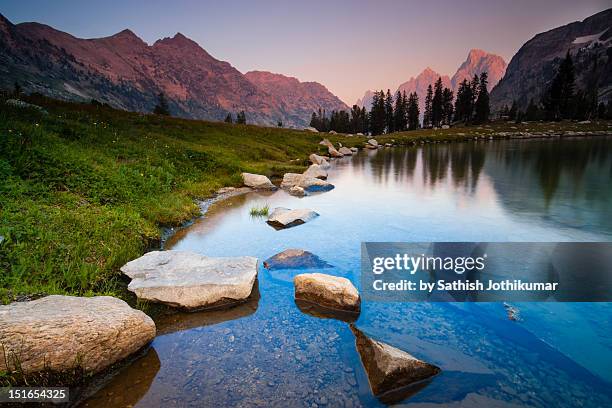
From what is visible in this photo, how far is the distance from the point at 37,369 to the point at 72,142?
51.1ft

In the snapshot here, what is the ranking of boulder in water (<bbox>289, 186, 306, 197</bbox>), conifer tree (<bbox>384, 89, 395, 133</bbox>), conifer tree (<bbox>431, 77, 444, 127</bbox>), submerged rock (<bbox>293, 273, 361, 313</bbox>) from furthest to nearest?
conifer tree (<bbox>384, 89, 395, 133</bbox>)
conifer tree (<bbox>431, 77, 444, 127</bbox>)
boulder in water (<bbox>289, 186, 306, 197</bbox>)
submerged rock (<bbox>293, 273, 361, 313</bbox>)

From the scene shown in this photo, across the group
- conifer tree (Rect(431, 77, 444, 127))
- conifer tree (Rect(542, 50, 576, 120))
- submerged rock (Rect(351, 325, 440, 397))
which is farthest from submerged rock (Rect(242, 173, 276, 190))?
conifer tree (Rect(431, 77, 444, 127))

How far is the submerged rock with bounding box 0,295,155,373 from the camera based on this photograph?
4.55 metres

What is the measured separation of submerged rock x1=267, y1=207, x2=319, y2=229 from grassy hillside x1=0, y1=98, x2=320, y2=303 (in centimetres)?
386

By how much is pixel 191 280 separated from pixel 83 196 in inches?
283

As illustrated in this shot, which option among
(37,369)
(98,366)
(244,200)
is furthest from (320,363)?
(244,200)

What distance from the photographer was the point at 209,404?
4660mm

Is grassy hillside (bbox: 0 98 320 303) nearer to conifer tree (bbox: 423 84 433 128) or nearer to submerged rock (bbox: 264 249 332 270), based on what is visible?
submerged rock (bbox: 264 249 332 270)

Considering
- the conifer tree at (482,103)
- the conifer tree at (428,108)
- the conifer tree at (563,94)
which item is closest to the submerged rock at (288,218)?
the conifer tree at (563,94)

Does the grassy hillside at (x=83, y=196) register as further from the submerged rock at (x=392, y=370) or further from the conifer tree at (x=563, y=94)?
the conifer tree at (x=563, y=94)

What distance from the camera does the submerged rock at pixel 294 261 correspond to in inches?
363

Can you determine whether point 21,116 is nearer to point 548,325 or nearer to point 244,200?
point 244,200

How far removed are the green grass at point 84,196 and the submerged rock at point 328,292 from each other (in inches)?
158

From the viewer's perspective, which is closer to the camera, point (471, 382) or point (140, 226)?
point (471, 382)
